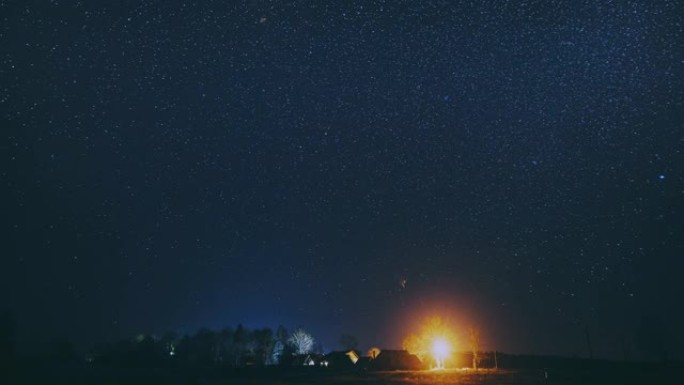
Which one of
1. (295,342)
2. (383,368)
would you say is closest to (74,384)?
(383,368)

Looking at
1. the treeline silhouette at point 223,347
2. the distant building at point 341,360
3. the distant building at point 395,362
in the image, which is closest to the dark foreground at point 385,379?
the distant building at point 395,362

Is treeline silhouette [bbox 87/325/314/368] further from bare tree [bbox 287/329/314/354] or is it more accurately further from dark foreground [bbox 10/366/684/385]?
dark foreground [bbox 10/366/684/385]

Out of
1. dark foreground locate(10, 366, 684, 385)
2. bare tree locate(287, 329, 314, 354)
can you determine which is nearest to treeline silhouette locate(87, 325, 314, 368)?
bare tree locate(287, 329, 314, 354)

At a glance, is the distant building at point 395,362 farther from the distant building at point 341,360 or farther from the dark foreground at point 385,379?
the dark foreground at point 385,379

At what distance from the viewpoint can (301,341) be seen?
476 ft

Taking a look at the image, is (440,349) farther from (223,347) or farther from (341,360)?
(223,347)

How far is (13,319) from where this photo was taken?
6638 cm

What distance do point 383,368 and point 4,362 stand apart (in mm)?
55726

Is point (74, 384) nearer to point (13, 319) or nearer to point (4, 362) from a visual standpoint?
point (4, 362)

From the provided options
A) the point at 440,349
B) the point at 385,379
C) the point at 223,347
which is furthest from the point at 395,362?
the point at 223,347

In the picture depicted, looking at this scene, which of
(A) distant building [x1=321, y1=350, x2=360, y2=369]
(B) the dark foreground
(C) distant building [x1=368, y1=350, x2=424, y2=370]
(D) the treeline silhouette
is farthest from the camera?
(D) the treeline silhouette

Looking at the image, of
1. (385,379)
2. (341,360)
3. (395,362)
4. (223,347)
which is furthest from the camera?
(223,347)

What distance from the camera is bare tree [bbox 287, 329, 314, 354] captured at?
141812 millimetres

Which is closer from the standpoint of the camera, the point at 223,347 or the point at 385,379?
the point at 385,379
